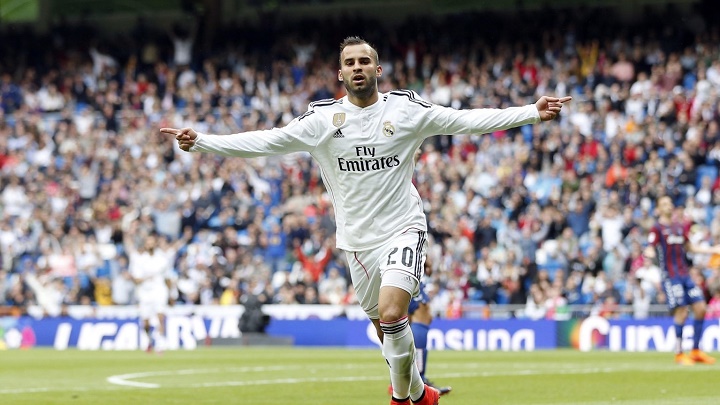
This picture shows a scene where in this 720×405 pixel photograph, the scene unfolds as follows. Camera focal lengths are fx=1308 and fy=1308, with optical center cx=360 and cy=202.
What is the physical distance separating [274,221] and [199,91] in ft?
21.7

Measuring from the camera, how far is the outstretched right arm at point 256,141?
8516 millimetres

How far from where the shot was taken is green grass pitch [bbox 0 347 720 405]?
1232cm

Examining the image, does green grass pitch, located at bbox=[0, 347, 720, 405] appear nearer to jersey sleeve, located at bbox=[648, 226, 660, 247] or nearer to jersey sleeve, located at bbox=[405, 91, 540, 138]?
jersey sleeve, located at bbox=[648, 226, 660, 247]

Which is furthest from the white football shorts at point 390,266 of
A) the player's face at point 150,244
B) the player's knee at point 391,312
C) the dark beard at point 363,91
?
the player's face at point 150,244

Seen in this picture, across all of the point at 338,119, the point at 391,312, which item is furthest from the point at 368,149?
the point at 391,312

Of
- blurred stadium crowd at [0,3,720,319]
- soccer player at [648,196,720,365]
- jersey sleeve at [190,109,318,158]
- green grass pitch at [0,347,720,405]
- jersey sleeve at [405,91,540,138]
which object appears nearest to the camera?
jersey sleeve at [405,91,540,138]

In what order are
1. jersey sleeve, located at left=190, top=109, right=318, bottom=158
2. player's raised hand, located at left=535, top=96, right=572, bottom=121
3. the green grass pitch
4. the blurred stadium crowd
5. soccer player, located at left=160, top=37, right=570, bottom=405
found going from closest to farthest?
1. player's raised hand, located at left=535, top=96, right=572, bottom=121
2. jersey sleeve, located at left=190, top=109, right=318, bottom=158
3. soccer player, located at left=160, top=37, right=570, bottom=405
4. the green grass pitch
5. the blurred stadium crowd

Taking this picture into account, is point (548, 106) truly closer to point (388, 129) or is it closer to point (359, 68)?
point (388, 129)

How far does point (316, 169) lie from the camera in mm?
30453

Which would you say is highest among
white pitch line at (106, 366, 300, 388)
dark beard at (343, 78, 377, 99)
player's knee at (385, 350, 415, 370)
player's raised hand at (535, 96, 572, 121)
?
dark beard at (343, 78, 377, 99)

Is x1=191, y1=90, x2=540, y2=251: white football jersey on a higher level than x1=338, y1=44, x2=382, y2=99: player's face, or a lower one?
lower

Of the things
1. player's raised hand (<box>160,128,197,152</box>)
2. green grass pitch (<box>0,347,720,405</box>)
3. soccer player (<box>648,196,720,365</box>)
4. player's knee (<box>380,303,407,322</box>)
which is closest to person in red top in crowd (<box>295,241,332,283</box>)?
green grass pitch (<box>0,347,720,405</box>)

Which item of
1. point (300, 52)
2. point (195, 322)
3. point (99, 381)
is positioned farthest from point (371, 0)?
point (99, 381)

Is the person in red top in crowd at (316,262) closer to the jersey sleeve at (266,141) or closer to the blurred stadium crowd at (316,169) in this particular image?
the blurred stadium crowd at (316,169)
